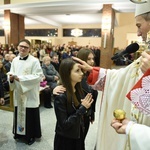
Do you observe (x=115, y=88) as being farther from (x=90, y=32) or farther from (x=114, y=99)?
(x=90, y=32)

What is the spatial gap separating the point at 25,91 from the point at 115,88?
1549 mm

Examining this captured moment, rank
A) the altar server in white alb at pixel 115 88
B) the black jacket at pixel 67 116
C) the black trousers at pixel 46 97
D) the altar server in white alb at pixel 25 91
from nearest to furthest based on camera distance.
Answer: the altar server in white alb at pixel 115 88 < the black jacket at pixel 67 116 < the altar server in white alb at pixel 25 91 < the black trousers at pixel 46 97

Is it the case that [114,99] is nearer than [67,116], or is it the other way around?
[114,99]

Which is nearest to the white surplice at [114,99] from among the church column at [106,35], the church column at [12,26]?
the church column at [106,35]

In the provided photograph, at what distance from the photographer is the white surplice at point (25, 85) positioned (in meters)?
2.47

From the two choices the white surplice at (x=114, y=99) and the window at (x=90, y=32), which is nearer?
the white surplice at (x=114, y=99)

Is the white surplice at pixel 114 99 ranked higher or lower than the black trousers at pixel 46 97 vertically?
higher

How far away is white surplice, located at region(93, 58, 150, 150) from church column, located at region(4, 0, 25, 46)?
8492mm

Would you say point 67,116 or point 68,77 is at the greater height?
point 68,77

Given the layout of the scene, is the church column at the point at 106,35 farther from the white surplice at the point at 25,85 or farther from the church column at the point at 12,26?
the white surplice at the point at 25,85

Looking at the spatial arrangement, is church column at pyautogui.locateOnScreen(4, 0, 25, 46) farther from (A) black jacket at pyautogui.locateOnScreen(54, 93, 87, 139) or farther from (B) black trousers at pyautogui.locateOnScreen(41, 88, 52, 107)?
(A) black jacket at pyautogui.locateOnScreen(54, 93, 87, 139)

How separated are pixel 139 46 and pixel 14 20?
8.82 m

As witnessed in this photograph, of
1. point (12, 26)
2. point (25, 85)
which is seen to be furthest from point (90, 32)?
point (25, 85)

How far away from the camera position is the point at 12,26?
9.02 metres
